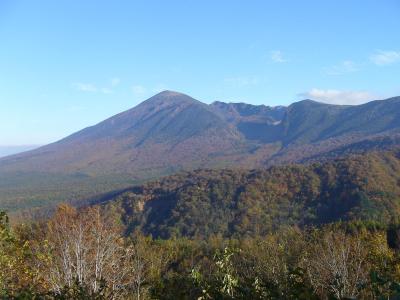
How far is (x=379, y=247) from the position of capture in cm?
2308

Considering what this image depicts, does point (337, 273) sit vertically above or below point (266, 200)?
above

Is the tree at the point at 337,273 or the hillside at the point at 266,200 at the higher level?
the tree at the point at 337,273

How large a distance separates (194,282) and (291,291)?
4.29 feet

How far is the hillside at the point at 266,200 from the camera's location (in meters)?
77.9

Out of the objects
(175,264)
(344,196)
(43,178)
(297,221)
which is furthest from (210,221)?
→ (43,178)

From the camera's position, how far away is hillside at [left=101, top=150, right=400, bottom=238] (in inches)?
3066

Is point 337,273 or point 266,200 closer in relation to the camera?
point 337,273

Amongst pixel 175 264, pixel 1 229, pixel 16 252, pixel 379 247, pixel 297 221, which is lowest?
pixel 297 221

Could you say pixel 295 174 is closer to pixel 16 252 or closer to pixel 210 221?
pixel 210 221

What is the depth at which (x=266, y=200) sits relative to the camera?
303ft

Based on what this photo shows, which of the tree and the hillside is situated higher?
the tree

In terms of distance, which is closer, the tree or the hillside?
the tree

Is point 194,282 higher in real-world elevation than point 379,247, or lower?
higher

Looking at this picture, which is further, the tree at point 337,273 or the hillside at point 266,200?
the hillside at point 266,200
